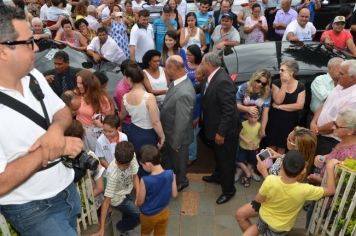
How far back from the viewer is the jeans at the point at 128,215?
3762 millimetres

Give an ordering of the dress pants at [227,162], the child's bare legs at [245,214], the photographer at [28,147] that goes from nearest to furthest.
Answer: the photographer at [28,147], the child's bare legs at [245,214], the dress pants at [227,162]

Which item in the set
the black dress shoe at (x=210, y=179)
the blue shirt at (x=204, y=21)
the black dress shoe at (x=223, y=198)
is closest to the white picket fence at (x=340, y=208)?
the black dress shoe at (x=223, y=198)

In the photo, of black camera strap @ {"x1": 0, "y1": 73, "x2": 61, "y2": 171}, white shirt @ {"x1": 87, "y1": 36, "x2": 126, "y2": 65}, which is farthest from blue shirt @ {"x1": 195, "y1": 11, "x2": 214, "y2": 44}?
black camera strap @ {"x1": 0, "y1": 73, "x2": 61, "y2": 171}

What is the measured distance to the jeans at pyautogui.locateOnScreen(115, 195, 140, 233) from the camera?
3.76 meters

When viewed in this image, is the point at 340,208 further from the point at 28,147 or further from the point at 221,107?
the point at 28,147

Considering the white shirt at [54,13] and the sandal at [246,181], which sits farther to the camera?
the white shirt at [54,13]

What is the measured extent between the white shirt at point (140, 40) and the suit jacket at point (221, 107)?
284 centimetres

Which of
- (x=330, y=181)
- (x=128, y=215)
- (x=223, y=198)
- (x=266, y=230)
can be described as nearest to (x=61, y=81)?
(x=128, y=215)

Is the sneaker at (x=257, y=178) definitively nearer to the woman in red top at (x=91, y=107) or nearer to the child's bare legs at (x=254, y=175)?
the child's bare legs at (x=254, y=175)

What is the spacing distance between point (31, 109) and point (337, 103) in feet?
10.8

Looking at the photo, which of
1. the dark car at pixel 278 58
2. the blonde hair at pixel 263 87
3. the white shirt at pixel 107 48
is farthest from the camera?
the white shirt at pixel 107 48

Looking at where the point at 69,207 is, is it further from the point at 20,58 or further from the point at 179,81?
the point at 179,81

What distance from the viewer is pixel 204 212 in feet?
15.3

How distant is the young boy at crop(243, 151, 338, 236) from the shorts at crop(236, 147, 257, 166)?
6.14ft
